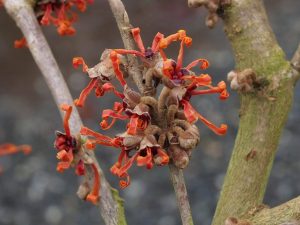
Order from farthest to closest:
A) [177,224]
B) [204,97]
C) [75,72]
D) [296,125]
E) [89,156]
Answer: [75,72], [204,97], [296,125], [177,224], [89,156]

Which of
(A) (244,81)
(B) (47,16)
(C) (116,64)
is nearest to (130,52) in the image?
(C) (116,64)

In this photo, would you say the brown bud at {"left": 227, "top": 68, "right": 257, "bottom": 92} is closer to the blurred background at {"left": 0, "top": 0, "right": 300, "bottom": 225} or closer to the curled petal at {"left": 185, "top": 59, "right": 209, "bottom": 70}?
the curled petal at {"left": 185, "top": 59, "right": 209, "bottom": 70}

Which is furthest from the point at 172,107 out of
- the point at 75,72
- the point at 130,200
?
the point at 75,72

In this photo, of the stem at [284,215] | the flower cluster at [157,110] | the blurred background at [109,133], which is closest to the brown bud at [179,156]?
the flower cluster at [157,110]

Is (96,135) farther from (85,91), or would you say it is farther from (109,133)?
(109,133)

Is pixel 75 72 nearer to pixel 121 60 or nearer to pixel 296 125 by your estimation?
pixel 296 125
